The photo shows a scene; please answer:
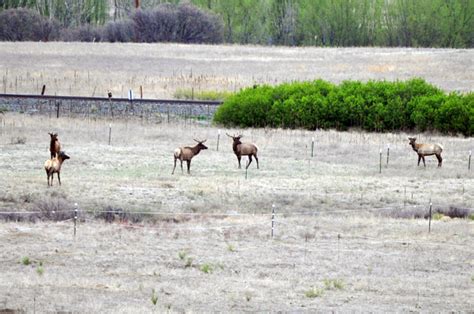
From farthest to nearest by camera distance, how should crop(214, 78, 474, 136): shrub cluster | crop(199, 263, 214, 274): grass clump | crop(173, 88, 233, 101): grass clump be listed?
crop(173, 88, 233, 101): grass clump
crop(214, 78, 474, 136): shrub cluster
crop(199, 263, 214, 274): grass clump

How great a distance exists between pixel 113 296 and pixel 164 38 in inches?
3506

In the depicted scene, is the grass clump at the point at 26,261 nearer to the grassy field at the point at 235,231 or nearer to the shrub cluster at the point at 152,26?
the grassy field at the point at 235,231

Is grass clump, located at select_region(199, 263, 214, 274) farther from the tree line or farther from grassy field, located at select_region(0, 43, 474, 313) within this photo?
the tree line

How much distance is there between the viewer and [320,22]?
365 ft

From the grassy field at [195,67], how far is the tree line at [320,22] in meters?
15.2

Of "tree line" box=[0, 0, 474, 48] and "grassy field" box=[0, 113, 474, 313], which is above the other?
"tree line" box=[0, 0, 474, 48]

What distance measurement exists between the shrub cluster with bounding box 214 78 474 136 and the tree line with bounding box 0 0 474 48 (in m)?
57.1

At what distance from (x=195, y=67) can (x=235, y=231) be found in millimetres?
51293

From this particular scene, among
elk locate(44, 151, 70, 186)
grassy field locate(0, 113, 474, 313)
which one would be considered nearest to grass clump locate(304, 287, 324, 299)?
grassy field locate(0, 113, 474, 313)

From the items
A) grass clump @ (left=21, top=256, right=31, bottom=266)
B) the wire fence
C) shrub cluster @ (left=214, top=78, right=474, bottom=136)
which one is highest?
shrub cluster @ (left=214, top=78, right=474, bottom=136)

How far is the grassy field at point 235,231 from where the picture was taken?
58.6ft

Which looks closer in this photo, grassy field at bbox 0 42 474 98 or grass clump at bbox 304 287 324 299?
grass clump at bbox 304 287 324 299

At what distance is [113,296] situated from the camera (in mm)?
17500

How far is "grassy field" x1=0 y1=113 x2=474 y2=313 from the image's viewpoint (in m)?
17.9
